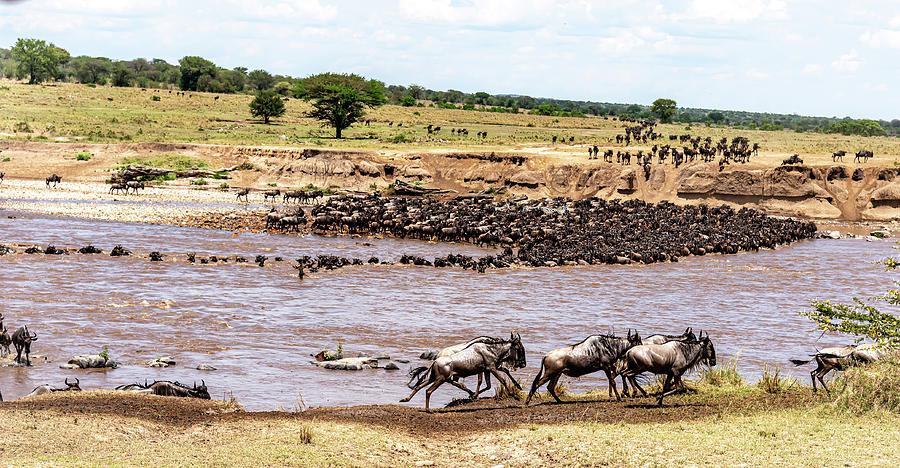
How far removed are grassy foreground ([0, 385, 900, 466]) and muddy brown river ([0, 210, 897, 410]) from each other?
2.36 meters

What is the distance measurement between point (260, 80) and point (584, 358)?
14568 centimetres

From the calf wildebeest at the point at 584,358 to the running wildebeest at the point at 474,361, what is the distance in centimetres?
54

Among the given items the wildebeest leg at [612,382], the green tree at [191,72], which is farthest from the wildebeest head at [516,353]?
the green tree at [191,72]

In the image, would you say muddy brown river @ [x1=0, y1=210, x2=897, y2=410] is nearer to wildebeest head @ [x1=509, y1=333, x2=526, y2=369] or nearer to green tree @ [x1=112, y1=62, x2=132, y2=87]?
wildebeest head @ [x1=509, y1=333, x2=526, y2=369]

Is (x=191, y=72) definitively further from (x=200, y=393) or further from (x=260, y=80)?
(x=200, y=393)

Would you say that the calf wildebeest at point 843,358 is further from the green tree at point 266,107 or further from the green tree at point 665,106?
the green tree at point 665,106

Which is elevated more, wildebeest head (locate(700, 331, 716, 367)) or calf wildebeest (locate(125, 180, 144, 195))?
wildebeest head (locate(700, 331, 716, 367))

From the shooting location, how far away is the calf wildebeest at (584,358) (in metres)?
13.2

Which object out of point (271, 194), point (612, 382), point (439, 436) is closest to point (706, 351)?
point (612, 382)

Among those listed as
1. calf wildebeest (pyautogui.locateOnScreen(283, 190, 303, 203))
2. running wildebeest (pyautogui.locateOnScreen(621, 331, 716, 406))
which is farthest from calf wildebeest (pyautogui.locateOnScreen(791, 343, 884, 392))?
calf wildebeest (pyautogui.locateOnScreen(283, 190, 303, 203))

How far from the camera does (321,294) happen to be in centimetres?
2597

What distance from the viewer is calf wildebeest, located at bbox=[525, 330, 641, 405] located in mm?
13203

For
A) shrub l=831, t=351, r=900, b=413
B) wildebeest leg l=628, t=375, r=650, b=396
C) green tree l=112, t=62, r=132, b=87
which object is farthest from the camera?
green tree l=112, t=62, r=132, b=87

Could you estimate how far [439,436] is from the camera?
12.1 m
